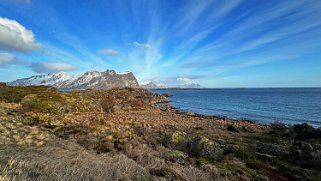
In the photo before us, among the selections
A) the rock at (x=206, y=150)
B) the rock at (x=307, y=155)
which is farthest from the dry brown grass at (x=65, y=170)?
the rock at (x=307, y=155)

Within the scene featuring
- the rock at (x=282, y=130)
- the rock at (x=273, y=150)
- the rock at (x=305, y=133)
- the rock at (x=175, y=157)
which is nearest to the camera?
the rock at (x=175, y=157)

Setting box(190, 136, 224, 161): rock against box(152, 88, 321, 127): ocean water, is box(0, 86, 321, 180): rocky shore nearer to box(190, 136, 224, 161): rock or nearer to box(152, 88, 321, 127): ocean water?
box(190, 136, 224, 161): rock

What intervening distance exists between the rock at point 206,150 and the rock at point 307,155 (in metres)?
3.31

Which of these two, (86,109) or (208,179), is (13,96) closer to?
(86,109)

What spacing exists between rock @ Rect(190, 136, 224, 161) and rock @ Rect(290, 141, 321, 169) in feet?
10.8

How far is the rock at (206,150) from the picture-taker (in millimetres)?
10305

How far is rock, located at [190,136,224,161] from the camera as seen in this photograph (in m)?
10.3

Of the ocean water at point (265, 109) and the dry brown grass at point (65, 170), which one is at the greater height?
the dry brown grass at point (65, 170)

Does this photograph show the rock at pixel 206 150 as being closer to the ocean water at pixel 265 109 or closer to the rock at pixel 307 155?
the rock at pixel 307 155

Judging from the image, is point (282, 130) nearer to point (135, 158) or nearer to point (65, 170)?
point (135, 158)

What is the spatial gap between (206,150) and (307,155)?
14.8 ft

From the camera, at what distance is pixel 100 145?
1117cm

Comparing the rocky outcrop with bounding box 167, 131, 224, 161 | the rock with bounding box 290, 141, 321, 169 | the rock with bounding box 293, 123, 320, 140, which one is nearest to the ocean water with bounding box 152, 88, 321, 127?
the rock with bounding box 293, 123, 320, 140

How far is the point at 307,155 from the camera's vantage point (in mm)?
10562
